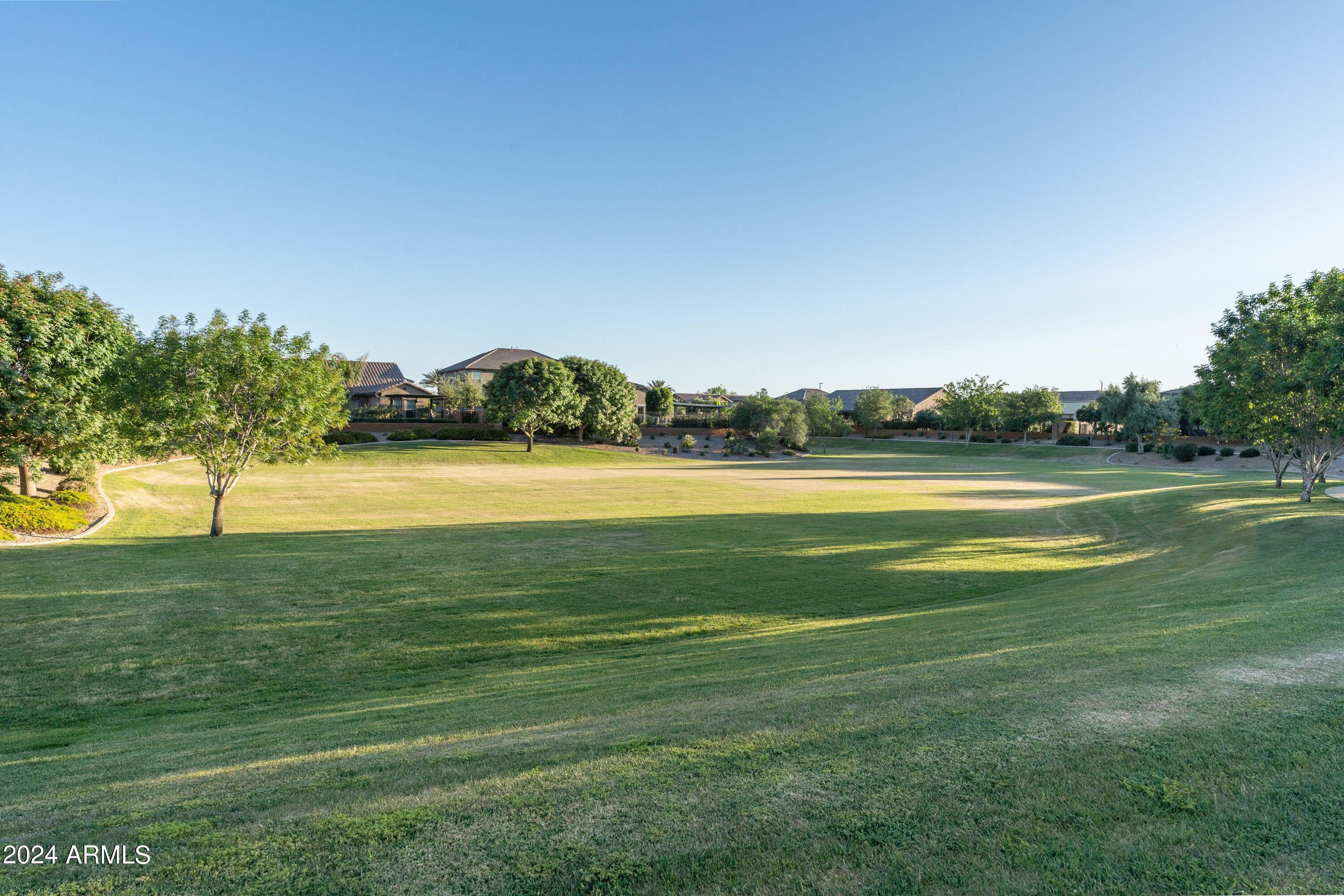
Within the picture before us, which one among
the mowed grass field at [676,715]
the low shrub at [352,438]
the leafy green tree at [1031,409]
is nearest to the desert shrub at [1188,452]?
the leafy green tree at [1031,409]

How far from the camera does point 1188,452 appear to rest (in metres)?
70.2

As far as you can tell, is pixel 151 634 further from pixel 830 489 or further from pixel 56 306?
pixel 830 489

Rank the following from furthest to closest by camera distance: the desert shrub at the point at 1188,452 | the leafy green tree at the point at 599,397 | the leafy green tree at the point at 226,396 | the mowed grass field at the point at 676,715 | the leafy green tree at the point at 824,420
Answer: the leafy green tree at the point at 824,420, the leafy green tree at the point at 599,397, the desert shrub at the point at 1188,452, the leafy green tree at the point at 226,396, the mowed grass field at the point at 676,715

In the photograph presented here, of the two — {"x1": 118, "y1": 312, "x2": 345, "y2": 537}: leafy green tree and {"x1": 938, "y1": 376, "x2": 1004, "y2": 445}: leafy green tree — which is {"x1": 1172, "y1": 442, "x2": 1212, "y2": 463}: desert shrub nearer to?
{"x1": 938, "y1": 376, "x2": 1004, "y2": 445}: leafy green tree

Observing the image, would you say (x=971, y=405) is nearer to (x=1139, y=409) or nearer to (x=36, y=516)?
(x=1139, y=409)

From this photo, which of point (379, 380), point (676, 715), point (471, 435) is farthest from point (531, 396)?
point (676, 715)

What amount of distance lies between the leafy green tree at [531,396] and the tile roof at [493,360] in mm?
28621

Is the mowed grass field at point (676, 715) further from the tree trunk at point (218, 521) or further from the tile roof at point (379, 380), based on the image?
the tile roof at point (379, 380)

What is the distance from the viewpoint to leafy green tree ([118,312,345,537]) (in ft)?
73.4

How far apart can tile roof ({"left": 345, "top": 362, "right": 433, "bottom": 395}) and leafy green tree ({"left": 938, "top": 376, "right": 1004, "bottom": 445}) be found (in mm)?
84070

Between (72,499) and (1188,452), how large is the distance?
9016 cm

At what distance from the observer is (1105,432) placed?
332ft

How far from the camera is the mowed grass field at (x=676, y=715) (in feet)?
12.1

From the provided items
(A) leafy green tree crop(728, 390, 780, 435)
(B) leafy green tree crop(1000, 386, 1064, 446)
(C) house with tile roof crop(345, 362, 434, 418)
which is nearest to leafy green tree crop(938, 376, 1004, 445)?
(B) leafy green tree crop(1000, 386, 1064, 446)
